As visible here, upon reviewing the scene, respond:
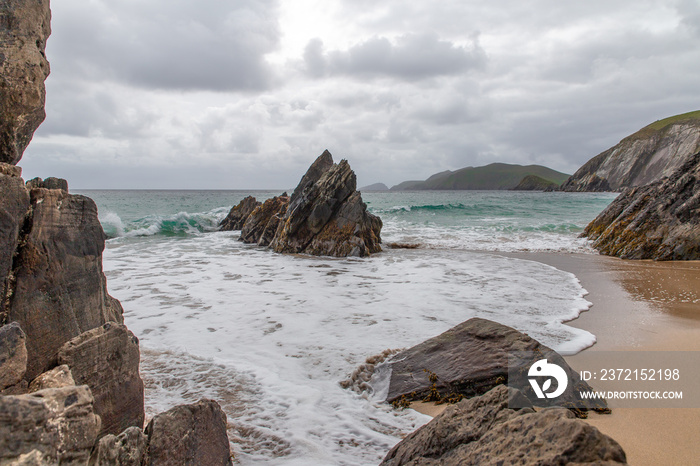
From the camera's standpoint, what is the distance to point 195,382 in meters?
4.81

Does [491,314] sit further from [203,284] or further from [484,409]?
[203,284]

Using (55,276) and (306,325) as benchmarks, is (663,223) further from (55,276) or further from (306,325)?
(55,276)

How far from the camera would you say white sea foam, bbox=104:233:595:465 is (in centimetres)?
389

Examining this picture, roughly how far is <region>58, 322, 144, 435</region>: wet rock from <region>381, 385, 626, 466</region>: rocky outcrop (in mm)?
2020

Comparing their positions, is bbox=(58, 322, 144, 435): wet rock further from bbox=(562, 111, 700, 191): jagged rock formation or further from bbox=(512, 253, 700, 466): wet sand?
bbox=(562, 111, 700, 191): jagged rock formation

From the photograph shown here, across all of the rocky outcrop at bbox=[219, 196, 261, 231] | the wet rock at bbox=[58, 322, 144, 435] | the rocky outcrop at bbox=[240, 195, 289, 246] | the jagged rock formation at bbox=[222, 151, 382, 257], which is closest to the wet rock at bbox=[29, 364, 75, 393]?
the wet rock at bbox=[58, 322, 144, 435]

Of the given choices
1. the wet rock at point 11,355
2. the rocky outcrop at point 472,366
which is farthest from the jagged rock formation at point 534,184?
the wet rock at point 11,355

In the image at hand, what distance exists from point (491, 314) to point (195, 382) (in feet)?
17.0

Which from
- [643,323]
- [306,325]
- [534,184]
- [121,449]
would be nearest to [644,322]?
[643,323]

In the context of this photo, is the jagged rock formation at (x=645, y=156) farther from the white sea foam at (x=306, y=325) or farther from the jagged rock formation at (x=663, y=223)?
the white sea foam at (x=306, y=325)

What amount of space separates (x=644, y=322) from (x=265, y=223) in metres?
17.0

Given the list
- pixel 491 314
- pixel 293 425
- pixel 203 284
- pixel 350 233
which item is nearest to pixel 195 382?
pixel 293 425

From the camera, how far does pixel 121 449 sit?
7.10 feet

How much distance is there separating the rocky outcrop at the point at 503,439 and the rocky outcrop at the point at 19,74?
4.00 meters
